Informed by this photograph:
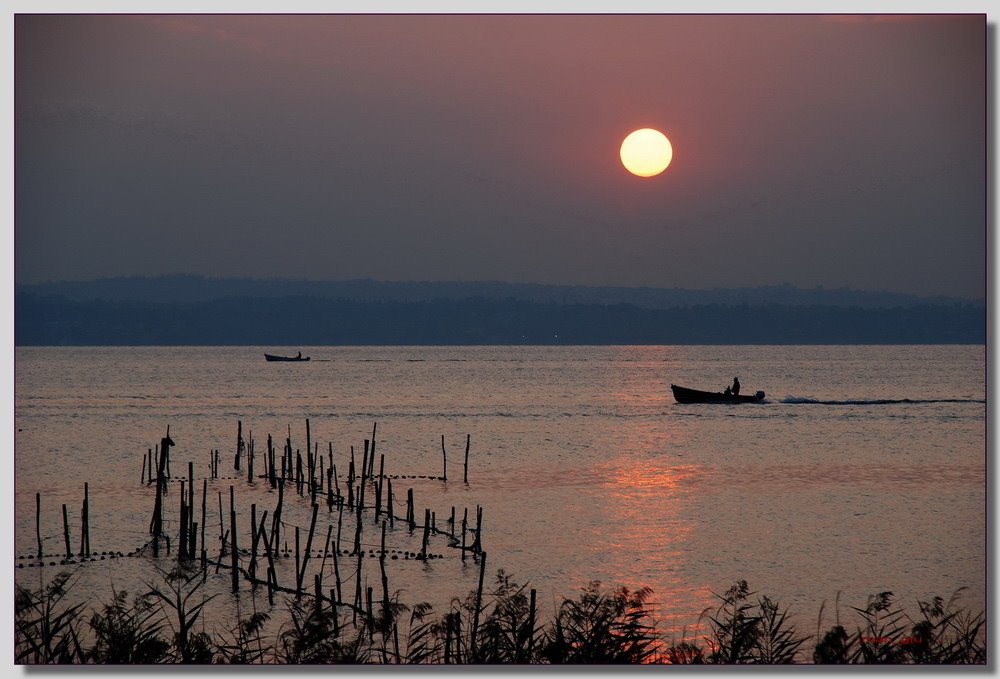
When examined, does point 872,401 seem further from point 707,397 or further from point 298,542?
point 298,542

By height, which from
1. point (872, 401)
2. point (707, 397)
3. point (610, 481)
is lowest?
point (610, 481)

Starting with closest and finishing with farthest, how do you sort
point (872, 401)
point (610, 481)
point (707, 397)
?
1. point (610, 481)
2. point (707, 397)
3. point (872, 401)

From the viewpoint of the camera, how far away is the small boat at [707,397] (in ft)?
219

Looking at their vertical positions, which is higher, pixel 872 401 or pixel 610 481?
pixel 872 401

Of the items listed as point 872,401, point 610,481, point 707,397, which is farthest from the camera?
point 872,401

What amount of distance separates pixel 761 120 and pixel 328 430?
142 ft

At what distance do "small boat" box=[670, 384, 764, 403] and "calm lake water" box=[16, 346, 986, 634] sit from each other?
89 cm

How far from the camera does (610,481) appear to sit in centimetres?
3381

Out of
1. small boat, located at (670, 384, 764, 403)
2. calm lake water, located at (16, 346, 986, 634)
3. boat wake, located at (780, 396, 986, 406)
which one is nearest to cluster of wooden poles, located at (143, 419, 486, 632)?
calm lake water, located at (16, 346, 986, 634)

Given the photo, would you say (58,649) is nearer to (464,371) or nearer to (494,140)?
(494,140)

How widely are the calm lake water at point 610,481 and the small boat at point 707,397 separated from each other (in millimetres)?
894

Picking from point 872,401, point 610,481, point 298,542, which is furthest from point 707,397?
point 298,542

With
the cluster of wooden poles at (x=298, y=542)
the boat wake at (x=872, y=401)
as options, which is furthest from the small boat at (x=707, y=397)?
the cluster of wooden poles at (x=298, y=542)

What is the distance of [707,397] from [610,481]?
3567cm
